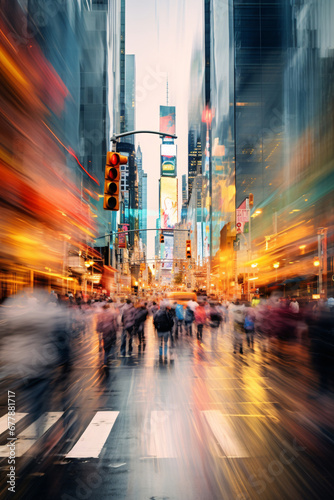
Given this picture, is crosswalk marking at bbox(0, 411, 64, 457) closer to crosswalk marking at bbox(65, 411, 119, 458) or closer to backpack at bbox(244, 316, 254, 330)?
crosswalk marking at bbox(65, 411, 119, 458)

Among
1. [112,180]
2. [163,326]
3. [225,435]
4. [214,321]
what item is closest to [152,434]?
[225,435]

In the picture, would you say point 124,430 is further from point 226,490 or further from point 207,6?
point 207,6

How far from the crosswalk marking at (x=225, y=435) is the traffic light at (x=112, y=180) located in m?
5.17

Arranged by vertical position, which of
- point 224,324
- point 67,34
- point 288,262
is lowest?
point 224,324

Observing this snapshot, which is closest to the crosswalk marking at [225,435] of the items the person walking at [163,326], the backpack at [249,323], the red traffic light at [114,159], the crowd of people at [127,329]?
the crowd of people at [127,329]

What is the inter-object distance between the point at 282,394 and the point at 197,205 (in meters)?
165

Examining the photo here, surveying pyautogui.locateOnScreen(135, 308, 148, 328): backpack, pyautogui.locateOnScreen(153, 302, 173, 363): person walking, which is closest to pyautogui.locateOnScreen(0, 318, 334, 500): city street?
pyautogui.locateOnScreen(153, 302, 173, 363): person walking

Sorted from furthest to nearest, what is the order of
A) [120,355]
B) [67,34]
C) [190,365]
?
[67,34], [120,355], [190,365]

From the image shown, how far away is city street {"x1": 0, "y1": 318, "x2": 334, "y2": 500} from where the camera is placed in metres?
4.48

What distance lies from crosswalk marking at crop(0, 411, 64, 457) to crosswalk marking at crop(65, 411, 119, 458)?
628 millimetres

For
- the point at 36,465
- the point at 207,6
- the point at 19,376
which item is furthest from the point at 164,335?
the point at 207,6

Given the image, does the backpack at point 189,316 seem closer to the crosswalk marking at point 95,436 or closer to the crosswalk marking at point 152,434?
the crosswalk marking at point 152,434

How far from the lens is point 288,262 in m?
52.1

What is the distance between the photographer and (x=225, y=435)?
244 inches
